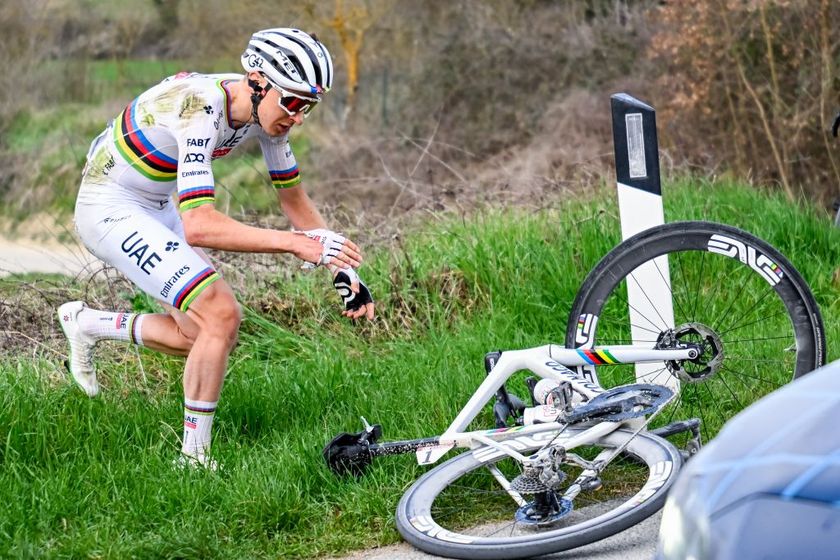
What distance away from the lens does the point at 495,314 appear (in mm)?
7188

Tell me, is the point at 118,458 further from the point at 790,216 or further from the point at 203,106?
the point at 790,216

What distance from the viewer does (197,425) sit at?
18.1ft

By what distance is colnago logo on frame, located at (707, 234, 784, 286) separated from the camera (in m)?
5.04

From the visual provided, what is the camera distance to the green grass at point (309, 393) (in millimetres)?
4812

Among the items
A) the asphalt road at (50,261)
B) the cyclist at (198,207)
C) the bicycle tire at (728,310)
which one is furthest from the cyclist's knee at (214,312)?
the asphalt road at (50,261)

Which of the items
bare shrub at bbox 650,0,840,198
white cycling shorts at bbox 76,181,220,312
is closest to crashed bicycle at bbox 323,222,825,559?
white cycling shorts at bbox 76,181,220,312

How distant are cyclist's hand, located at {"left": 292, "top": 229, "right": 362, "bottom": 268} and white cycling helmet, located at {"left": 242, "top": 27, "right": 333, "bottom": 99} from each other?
721 mm

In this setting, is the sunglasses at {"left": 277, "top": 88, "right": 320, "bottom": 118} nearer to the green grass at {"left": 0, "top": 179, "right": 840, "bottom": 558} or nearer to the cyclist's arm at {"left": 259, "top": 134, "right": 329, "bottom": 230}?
the cyclist's arm at {"left": 259, "top": 134, "right": 329, "bottom": 230}

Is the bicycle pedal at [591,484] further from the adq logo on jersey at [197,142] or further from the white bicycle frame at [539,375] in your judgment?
the adq logo on jersey at [197,142]

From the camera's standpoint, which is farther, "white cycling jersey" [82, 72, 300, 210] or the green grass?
"white cycling jersey" [82, 72, 300, 210]

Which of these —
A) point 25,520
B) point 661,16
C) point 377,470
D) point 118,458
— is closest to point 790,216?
point 377,470

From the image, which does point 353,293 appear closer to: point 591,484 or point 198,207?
point 198,207

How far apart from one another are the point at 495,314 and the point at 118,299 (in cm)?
240

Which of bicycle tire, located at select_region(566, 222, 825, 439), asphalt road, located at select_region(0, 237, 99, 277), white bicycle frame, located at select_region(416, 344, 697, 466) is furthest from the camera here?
asphalt road, located at select_region(0, 237, 99, 277)
